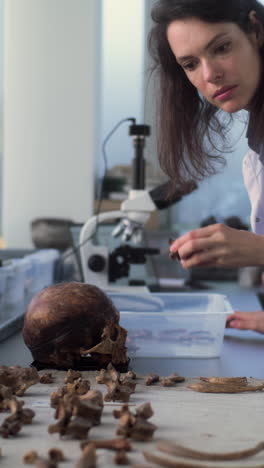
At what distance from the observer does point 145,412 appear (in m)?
0.70

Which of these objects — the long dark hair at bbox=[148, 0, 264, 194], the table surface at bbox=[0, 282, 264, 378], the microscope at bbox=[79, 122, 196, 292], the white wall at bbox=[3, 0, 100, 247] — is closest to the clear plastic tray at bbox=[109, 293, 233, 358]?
the table surface at bbox=[0, 282, 264, 378]

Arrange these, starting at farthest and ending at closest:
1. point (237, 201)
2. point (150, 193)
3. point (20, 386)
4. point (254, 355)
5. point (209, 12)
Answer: point (237, 201) → point (150, 193) → point (209, 12) → point (254, 355) → point (20, 386)

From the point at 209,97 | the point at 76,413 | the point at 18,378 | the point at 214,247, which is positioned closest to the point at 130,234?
the point at 209,97

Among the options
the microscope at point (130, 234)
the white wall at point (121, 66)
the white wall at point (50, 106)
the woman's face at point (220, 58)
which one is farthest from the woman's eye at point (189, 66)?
the white wall at point (121, 66)

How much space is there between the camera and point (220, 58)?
1335mm

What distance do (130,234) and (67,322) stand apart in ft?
2.70

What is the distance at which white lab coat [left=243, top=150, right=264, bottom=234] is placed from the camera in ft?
5.59

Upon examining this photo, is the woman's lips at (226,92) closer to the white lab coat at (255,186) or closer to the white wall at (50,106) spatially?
the white lab coat at (255,186)


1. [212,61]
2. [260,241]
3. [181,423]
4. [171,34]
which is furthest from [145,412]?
[171,34]

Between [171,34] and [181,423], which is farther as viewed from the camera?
[171,34]

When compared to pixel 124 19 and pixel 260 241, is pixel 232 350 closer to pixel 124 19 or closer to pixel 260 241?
pixel 260 241

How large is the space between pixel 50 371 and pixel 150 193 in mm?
853

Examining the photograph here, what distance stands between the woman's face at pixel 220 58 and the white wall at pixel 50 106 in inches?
99.2

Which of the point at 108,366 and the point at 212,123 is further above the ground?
the point at 212,123
